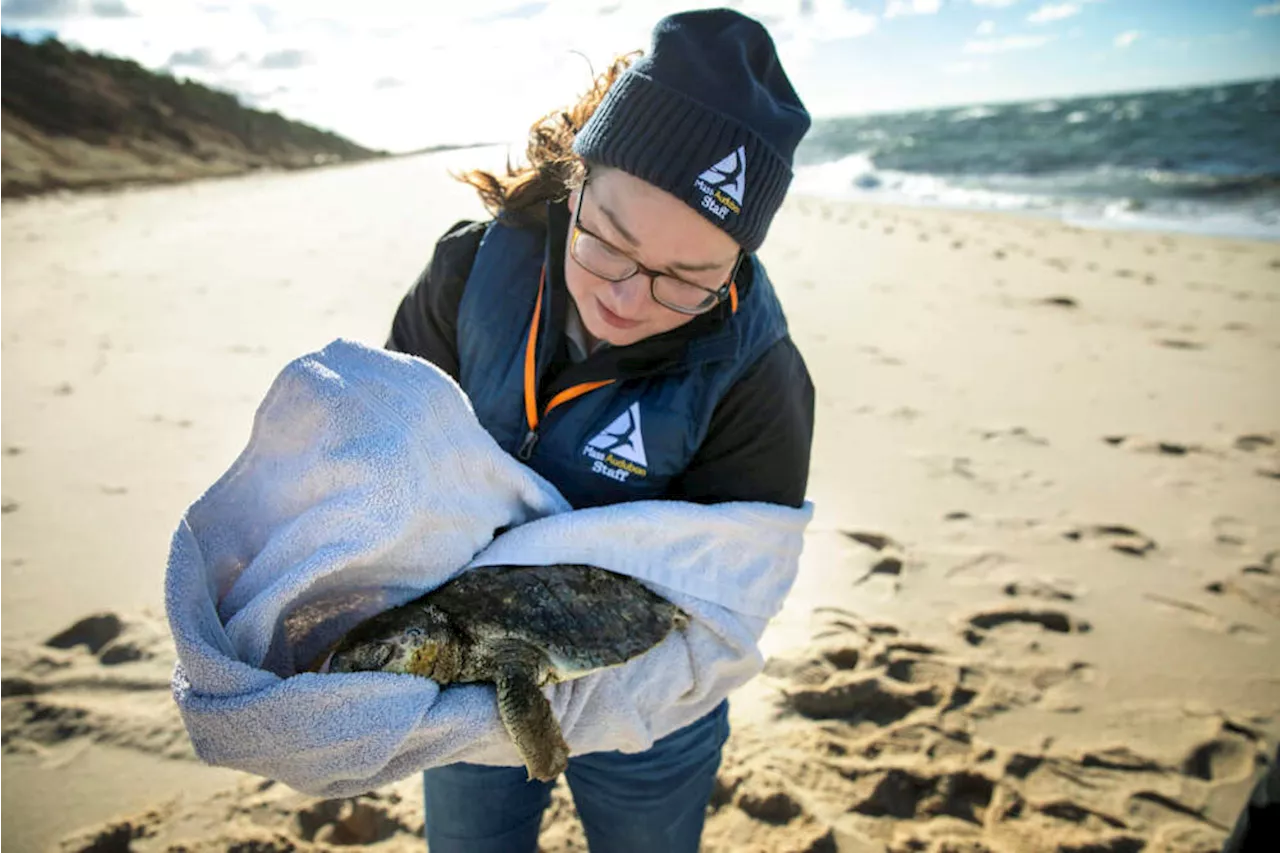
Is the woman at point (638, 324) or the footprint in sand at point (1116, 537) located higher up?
the woman at point (638, 324)

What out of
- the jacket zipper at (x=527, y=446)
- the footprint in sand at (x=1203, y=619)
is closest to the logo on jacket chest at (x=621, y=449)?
the jacket zipper at (x=527, y=446)

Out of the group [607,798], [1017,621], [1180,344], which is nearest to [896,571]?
[1017,621]

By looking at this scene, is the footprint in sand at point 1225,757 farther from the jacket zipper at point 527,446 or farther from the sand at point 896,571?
the jacket zipper at point 527,446

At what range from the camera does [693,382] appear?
1671 mm

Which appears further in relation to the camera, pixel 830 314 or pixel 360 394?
pixel 830 314

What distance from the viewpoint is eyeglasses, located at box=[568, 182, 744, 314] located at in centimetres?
159

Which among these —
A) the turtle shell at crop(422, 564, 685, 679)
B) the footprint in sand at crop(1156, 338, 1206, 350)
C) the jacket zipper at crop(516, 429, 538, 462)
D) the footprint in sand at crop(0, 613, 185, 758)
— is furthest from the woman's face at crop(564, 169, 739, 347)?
the footprint in sand at crop(1156, 338, 1206, 350)

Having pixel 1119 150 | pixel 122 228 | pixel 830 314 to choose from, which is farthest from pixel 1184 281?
pixel 1119 150

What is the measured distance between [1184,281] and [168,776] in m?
10.4

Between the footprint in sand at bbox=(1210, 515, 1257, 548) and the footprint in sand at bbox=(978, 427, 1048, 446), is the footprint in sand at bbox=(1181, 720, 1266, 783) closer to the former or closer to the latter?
the footprint in sand at bbox=(1210, 515, 1257, 548)

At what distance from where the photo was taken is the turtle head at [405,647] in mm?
1428

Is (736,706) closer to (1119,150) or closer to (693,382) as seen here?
(693,382)

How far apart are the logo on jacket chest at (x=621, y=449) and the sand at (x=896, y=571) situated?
3.67 feet

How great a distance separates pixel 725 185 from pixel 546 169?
0.51 meters
